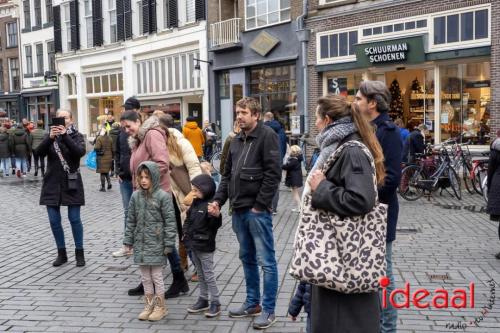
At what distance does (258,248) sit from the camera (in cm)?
482

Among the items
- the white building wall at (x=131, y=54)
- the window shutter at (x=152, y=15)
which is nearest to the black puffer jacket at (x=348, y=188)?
the white building wall at (x=131, y=54)

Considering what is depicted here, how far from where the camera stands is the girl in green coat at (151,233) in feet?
16.9

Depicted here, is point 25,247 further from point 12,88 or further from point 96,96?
point 12,88

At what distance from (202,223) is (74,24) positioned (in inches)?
1240

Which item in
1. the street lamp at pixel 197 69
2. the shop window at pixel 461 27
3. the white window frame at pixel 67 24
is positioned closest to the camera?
the shop window at pixel 461 27

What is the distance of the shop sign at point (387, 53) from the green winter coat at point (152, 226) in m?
13.3

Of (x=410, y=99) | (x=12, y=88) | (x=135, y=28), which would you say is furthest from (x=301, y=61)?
(x=12, y=88)

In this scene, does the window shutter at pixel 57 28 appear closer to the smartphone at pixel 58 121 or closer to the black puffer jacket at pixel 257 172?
the smartphone at pixel 58 121

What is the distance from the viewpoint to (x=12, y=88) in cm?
4031

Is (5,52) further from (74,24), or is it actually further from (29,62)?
(74,24)

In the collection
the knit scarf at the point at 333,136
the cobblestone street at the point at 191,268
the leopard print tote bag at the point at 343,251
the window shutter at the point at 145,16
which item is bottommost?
the cobblestone street at the point at 191,268

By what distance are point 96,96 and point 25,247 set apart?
26.4 metres

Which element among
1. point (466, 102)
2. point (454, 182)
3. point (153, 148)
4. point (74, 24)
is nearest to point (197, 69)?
point (466, 102)

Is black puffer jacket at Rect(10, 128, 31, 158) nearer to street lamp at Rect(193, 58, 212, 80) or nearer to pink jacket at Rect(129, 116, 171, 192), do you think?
street lamp at Rect(193, 58, 212, 80)
